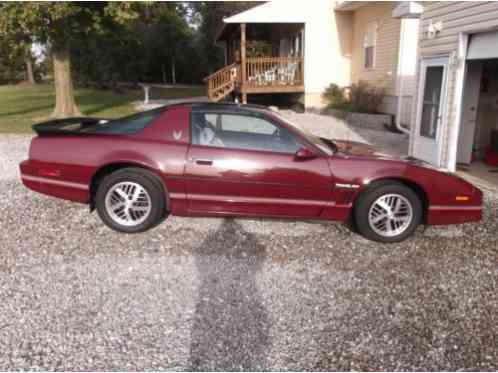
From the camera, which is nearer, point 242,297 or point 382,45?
point 242,297

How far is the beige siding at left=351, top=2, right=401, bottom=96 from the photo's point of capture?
1281 cm

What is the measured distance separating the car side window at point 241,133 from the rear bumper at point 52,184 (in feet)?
4.38

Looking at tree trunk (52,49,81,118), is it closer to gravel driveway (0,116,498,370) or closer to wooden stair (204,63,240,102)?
wooden stair (204,63,240,102)

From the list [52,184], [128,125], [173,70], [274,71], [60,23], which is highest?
[173,70]

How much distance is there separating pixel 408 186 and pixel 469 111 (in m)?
A: 4.71

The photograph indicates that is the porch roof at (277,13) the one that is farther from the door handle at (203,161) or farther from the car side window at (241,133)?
the door handle at (203,161)

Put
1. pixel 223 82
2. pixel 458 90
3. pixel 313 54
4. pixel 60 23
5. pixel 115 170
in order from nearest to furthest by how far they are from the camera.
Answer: pixel 115 170, pixel 458 90, pixel 60 23, pixel 313 54, pixel 223 82

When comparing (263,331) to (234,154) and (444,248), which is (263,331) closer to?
(234,154)

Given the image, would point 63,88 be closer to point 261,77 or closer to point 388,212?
point 261,77

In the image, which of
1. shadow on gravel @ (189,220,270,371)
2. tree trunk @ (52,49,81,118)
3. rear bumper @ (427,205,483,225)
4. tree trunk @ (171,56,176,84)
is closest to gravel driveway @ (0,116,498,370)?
shadow on gravel @ (189,220,270,371)

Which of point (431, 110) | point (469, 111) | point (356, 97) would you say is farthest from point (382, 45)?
point (431, 110)

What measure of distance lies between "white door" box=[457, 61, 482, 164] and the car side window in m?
5.26

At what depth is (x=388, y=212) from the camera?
13.5 ft

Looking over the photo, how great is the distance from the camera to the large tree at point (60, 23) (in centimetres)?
1012
